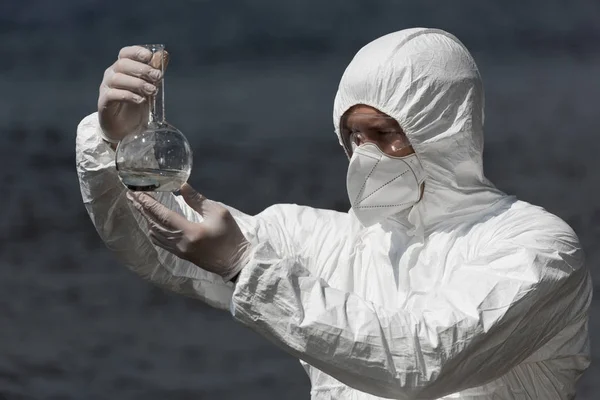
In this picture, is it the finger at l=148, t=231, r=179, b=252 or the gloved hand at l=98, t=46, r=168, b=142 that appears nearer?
the finger at l=148, t=231, r=179, b=252

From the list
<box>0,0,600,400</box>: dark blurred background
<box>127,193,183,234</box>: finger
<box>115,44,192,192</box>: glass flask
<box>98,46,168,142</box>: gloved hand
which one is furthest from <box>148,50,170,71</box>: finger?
<box>0,0,600,400</box>: dark blurred background

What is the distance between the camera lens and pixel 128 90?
212 centimetres

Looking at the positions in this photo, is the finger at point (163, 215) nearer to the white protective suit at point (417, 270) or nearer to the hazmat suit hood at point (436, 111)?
the white protective suit at point (417, 270)

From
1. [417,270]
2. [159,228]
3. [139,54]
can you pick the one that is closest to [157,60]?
[139,54]

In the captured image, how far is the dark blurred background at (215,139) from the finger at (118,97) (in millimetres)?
2068

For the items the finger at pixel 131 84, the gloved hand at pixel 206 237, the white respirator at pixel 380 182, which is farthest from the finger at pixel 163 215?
the white respirator at pixel 380 182

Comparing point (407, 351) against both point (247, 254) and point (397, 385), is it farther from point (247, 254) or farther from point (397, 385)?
point (247, 254)

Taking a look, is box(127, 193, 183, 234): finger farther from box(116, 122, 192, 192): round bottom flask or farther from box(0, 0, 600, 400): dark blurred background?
box(0, 0, 600, 400): dark blurred background

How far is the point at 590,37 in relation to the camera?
4.26 meters

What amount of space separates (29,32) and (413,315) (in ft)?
9.74

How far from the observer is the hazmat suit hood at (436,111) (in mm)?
2309

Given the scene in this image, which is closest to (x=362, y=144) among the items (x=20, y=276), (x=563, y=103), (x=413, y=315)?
(x=413, y=315)

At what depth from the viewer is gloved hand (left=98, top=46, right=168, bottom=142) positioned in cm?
209

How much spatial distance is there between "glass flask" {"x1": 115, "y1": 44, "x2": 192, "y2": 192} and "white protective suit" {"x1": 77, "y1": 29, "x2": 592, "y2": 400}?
0.17m
